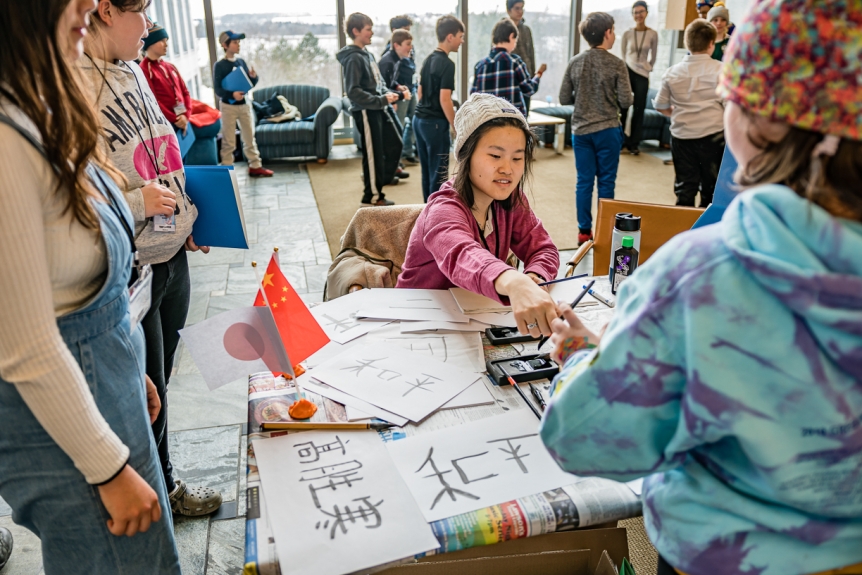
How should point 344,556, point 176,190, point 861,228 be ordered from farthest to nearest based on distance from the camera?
point 176,190 → point 344,556 → point 861,228

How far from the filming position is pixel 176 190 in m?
1.65

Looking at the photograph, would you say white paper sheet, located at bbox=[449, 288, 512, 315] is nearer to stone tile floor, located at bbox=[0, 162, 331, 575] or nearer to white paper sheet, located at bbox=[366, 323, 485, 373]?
white paper sheet, located at bbox=[366, 323, 485, 373]

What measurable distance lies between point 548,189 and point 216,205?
4483 millimetres

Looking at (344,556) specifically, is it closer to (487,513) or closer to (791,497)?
(487,513)

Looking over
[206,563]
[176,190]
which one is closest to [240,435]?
[206,563]

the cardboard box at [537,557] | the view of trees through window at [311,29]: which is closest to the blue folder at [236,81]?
the view of trees through window at [311,29]

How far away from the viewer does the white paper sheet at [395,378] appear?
3.94 feet

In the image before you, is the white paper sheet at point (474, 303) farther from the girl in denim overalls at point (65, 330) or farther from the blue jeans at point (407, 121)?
the blue jeans at point (407, 121)

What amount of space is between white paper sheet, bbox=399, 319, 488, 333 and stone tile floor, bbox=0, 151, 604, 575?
2.70 ft

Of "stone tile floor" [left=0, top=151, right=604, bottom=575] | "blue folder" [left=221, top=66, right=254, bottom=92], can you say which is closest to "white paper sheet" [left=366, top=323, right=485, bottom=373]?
→ "stone tile floor" [left=0, top=151, right=604, bottom=575]

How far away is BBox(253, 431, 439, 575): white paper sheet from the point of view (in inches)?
34.1

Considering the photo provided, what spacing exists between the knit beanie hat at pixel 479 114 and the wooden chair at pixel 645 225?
0.64 metres

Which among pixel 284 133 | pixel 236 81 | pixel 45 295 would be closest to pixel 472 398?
pixel 45 295

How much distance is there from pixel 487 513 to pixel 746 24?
0.70m
